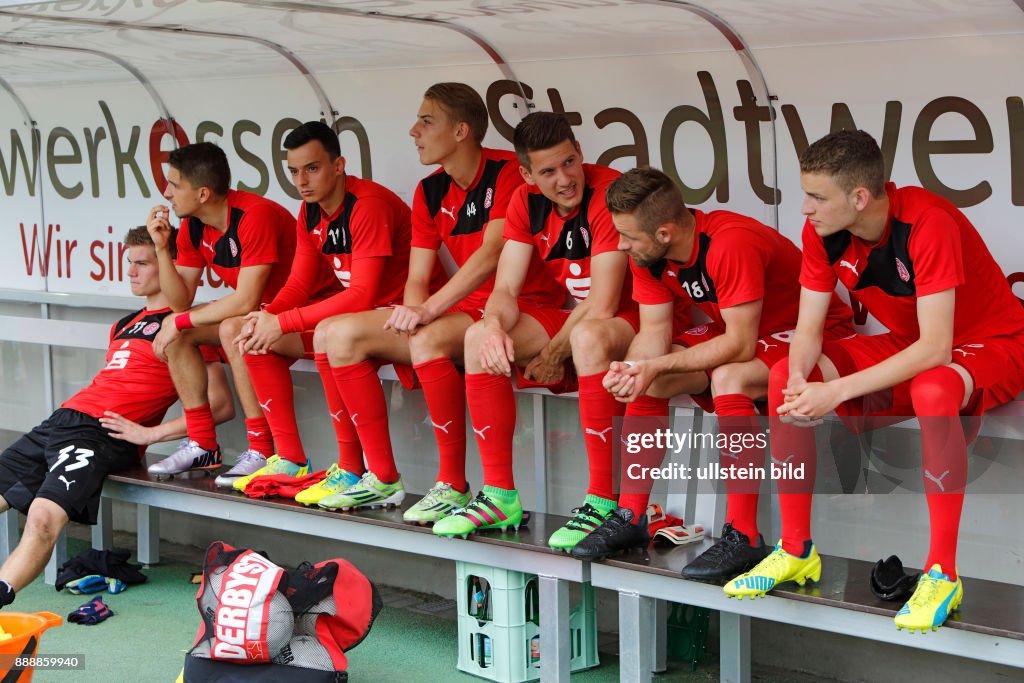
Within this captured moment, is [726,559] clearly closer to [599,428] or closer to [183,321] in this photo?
[599,428]

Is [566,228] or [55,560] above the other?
[566,228]

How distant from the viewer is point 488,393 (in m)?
3.88

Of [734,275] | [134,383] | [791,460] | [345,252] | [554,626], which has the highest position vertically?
[345,252]

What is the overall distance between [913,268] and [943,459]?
18.8 inches

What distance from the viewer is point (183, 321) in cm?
476

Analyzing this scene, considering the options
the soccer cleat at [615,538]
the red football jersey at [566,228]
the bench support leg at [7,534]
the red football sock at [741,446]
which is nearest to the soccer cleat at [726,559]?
the red football sock at [741,446]

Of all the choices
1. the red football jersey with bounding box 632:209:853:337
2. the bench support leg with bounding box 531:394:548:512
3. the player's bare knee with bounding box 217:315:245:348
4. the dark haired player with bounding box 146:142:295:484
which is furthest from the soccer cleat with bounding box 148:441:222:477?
the red football jersey with bounding box 632:209:853:337

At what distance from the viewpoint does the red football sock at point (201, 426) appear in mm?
4934

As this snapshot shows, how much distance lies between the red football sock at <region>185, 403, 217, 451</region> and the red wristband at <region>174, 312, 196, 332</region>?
338 millimetres

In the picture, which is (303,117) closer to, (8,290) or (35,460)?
(35,460)

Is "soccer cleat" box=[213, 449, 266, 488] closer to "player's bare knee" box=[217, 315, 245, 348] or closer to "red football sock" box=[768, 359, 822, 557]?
"player's bare knee" box=[217, 315, 245, 348]

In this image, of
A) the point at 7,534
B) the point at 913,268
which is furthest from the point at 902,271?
the point at 7,534

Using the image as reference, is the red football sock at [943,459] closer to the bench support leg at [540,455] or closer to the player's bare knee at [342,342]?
the bench support leg at [540,455]

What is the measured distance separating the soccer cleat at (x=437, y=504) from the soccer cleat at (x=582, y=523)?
0.38 meters
